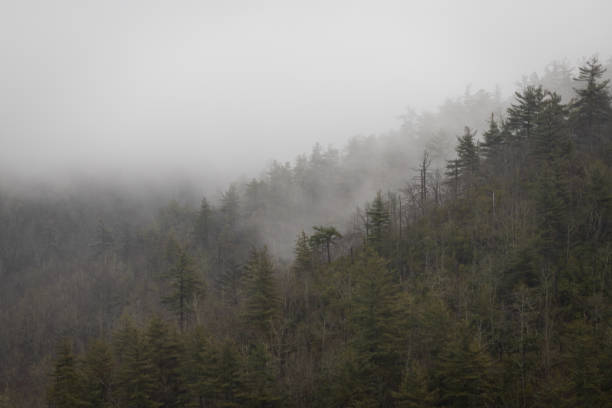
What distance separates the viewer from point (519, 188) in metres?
45.5

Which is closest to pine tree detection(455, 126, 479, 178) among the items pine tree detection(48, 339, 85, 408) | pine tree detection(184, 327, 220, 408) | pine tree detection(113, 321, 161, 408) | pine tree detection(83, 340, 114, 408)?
pine tree detection(184, 327, 220, 408)

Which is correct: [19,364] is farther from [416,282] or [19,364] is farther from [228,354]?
[416,282]

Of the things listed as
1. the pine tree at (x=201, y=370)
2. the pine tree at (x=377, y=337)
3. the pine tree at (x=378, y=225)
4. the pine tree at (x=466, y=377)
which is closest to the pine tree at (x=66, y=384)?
the pine tree at (x=201, y=370)

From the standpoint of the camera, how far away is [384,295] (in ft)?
91.1

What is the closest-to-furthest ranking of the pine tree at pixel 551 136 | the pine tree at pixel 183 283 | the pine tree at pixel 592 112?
the pine tree at pixel 551 136 → the pine tree at pixel 183 283 → the pine tree at pixel 592 112

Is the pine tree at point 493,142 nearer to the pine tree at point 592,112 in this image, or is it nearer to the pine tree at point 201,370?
the pine tree at point 592,112

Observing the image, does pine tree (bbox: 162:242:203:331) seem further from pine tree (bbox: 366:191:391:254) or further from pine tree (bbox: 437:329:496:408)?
pine tree (bbox: 437:329:496:408)

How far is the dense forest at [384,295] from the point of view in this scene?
2606 centimetres

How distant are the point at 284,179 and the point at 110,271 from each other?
48.0 metres

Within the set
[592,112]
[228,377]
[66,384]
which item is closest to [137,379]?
[66,384]

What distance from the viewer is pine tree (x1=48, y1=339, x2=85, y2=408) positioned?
2992 centimetres

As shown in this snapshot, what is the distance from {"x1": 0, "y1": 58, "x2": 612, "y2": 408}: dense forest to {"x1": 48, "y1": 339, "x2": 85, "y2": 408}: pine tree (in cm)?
17

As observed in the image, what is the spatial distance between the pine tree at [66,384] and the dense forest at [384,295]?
0.55 ft

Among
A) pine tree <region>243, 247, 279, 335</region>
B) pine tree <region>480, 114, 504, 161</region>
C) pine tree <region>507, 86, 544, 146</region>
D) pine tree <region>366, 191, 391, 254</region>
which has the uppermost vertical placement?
pine tree <region>507, 86, 544, 146</region>
